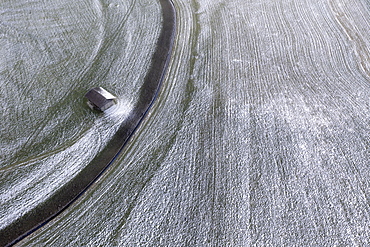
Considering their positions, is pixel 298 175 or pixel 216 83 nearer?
pixel 298 175

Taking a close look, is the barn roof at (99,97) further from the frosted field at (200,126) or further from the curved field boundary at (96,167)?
the curved field boundary at (96,167)

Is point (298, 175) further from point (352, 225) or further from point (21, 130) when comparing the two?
point (21, 130)

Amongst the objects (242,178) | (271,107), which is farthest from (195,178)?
(271,107)

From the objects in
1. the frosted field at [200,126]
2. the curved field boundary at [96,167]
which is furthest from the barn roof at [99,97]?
the curved field boundary at [96,167]

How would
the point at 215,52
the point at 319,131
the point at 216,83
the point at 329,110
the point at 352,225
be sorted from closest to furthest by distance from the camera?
the point at 352,225 < the point at 319,131 < the point at 329,110 < the point at 216,83 < the point at 215,52

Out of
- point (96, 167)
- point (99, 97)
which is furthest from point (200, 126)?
point (99, 97)

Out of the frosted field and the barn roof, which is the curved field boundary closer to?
the frosted field
